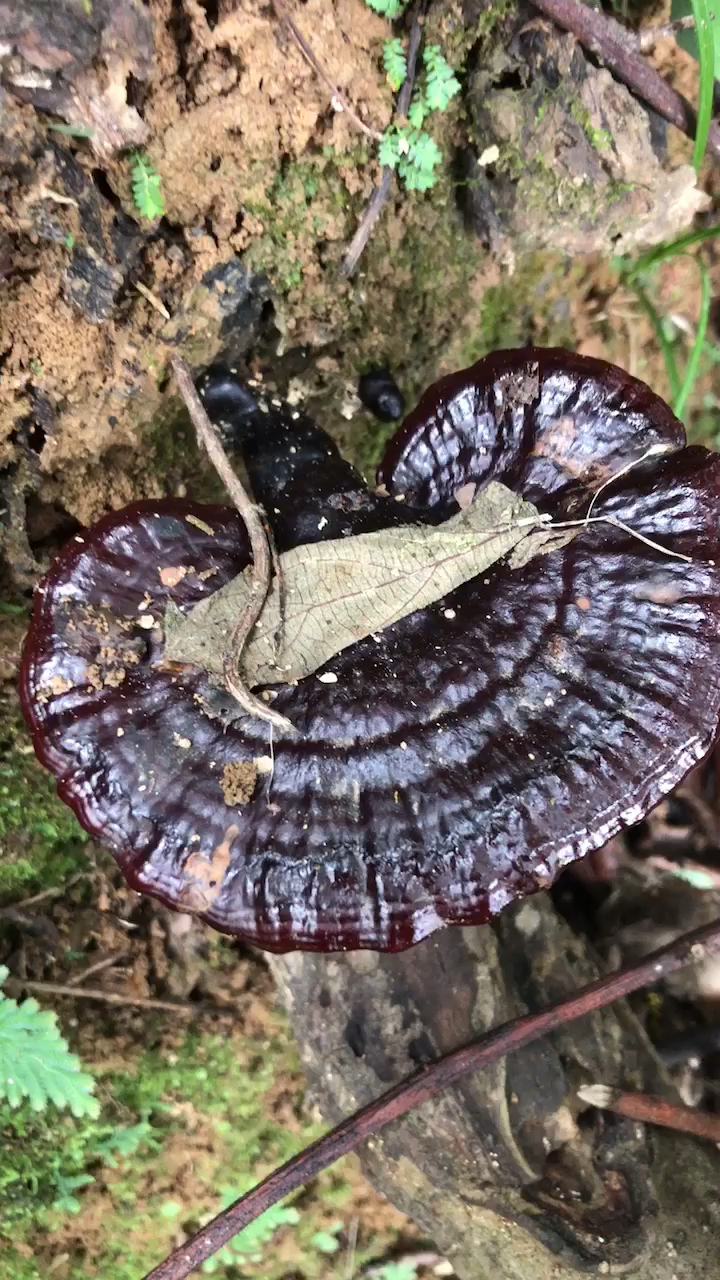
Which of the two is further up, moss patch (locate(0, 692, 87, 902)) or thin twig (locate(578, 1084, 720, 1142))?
moss patch (locate(0, 692, 87, 902))

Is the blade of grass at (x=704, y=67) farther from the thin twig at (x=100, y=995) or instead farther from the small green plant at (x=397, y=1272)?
the small green plant at (x=397, y=1272)

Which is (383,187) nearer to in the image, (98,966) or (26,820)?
(26,820)

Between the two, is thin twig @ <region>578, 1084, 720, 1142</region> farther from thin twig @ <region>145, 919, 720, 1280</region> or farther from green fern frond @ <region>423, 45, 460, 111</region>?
green fern frond @ <region>423, 45, 460, 111</region>

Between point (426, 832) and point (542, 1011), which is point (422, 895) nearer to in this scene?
point (426, 832)

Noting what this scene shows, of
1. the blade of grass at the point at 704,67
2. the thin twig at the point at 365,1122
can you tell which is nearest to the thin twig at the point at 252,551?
the thin twig at the point at 365,1122

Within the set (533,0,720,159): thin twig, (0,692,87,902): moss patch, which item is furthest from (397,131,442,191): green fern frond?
(0,692,87,902): moss patch

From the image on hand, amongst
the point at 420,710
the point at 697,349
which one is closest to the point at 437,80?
the point at 697,349

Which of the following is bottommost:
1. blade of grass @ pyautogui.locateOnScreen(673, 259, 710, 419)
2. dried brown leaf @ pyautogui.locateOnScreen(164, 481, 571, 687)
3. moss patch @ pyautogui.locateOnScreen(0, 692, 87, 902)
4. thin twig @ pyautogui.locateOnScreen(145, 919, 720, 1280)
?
thin twig @ pyautogui.locateOnScreen(145, 919, 720, 1280)
